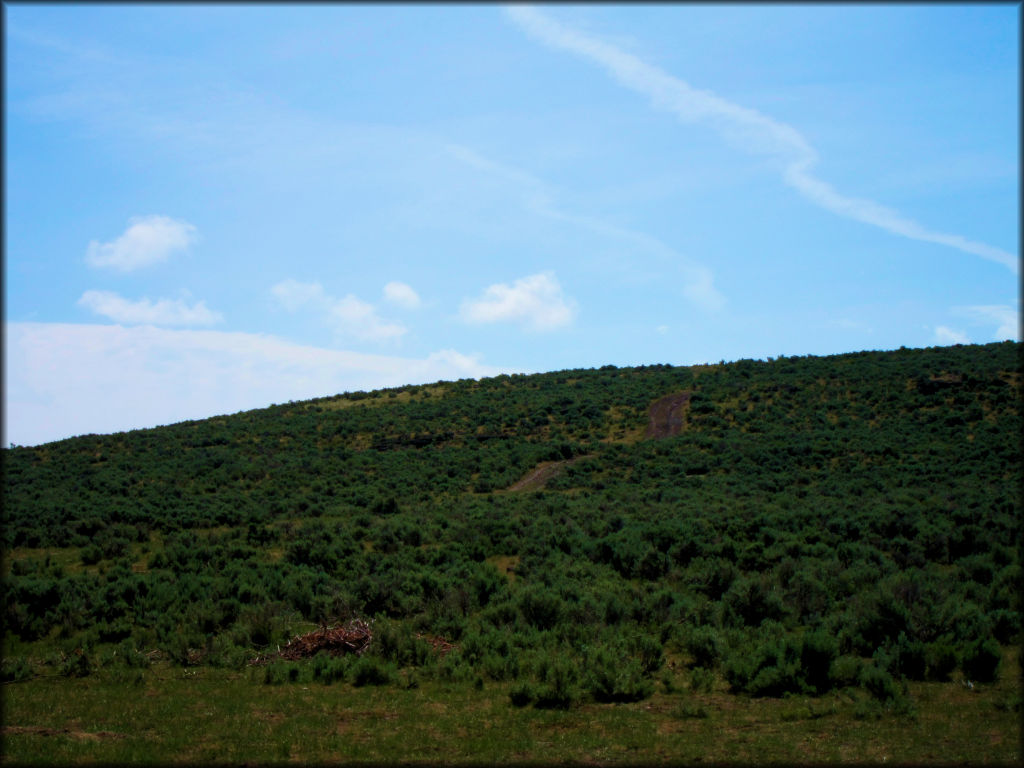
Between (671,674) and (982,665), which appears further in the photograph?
(671,674)

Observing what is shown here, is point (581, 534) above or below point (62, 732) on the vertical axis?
above

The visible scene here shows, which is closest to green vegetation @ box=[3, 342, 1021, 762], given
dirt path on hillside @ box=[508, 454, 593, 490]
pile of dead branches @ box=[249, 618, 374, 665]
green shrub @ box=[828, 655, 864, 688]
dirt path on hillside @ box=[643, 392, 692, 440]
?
green shrub @ box=[828, 655, 864, 688]

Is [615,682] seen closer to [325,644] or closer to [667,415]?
[325,644]

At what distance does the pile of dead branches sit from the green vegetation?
0.29m

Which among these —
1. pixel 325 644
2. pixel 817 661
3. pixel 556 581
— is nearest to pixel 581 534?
pixel 556 581

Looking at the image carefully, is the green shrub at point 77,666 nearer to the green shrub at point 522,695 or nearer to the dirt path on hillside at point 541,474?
the green shrub at point 522,695

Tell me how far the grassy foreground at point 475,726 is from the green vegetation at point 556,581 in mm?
70

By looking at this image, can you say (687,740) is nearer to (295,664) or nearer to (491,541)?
(295,664)

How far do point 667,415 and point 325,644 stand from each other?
35256 millimetres

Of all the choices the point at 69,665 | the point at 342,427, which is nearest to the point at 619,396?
the point at 342,427

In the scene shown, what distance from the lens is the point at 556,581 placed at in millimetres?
17516

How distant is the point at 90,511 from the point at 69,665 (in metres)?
18.2

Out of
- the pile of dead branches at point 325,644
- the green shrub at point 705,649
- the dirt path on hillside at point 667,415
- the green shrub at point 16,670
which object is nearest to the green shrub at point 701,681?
the green shrub at point 705,649

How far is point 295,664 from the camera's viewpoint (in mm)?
12734
